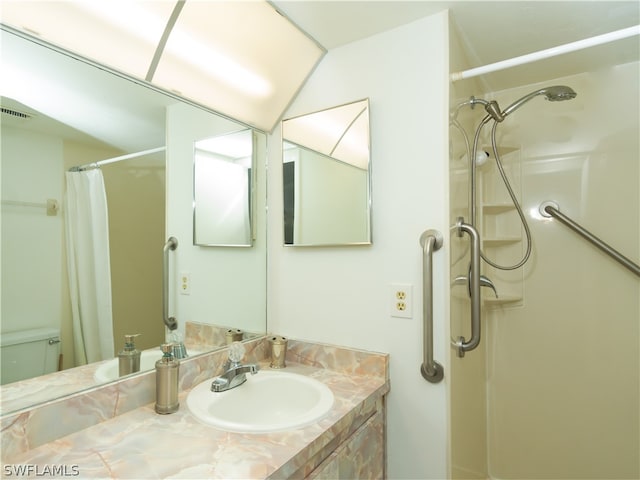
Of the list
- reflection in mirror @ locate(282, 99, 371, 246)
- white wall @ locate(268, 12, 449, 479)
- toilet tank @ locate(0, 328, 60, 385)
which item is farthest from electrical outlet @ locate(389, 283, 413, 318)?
toilet tank @ locate(0, 328, 60, 385)

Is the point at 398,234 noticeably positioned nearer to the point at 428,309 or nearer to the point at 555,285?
the point at 428,309

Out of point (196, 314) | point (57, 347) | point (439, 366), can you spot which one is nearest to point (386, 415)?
point (439, 366)

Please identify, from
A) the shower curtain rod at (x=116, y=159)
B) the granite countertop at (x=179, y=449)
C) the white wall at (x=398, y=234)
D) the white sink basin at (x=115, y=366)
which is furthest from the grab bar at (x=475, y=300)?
the shower curtain rod at (x=116, y=159)

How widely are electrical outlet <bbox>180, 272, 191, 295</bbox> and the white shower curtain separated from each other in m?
0.26

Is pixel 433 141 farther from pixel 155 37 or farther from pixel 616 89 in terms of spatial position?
pixel 616 89

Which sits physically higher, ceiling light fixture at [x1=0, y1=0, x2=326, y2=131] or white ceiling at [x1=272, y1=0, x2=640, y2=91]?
white ceiling at [x1=272, y1=0, x2=640, y2=91]

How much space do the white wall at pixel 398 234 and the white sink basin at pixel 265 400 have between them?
23cm

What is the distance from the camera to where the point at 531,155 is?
1.89 meters

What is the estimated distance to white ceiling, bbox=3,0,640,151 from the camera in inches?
43.5

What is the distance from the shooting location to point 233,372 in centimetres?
122

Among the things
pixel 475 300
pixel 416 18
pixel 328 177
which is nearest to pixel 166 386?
pixel 328 177

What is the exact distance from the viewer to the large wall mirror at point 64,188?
87cm

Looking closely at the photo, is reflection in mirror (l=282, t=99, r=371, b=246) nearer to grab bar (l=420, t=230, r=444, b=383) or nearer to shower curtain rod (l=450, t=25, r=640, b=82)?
grab bar (l=420, t=230, r=444, b=383)

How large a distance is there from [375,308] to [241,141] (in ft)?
2.99
